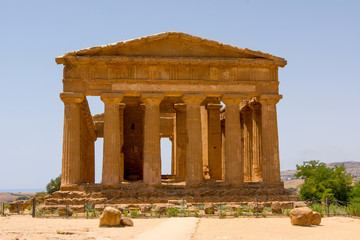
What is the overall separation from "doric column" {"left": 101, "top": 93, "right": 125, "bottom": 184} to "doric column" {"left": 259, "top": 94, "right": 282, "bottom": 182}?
8.94 metres

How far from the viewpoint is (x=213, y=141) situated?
3903 cm

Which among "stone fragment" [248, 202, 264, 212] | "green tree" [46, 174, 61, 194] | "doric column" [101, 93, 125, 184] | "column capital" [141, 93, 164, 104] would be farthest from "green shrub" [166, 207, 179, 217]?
"green tree" [46, 174, 61, 194]

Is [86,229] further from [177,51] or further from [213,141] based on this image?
[213,141]

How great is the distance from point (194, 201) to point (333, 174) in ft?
56.5

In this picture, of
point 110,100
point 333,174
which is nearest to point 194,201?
point 110,100

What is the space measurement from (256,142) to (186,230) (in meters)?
19.1

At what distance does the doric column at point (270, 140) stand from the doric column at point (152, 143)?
21.4 feet

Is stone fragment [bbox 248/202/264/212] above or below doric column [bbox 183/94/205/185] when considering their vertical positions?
below

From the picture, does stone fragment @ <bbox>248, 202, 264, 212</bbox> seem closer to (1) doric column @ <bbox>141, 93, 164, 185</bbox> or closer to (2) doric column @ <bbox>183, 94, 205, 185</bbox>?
(2) doric column @ <bbox>183, 94, 205, 185</bbox>

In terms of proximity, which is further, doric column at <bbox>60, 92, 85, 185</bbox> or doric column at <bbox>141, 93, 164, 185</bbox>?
doric column at <bbox>141, 93, 164, 185</bbox>

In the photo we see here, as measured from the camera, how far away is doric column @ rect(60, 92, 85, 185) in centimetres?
3038

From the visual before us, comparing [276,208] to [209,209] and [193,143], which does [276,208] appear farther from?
[193,143]

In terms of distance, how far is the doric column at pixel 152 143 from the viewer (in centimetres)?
3100

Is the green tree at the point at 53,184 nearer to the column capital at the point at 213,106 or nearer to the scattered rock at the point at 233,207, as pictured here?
the column capital at the point at 213,106
